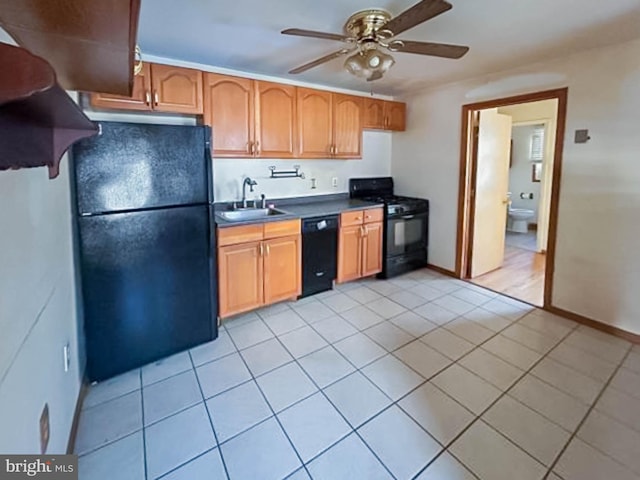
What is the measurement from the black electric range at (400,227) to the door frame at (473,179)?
1.45ft

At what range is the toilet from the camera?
6.38 metres

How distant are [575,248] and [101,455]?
Result: 3.58m

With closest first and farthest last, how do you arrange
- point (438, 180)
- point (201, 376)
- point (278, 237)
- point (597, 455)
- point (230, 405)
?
point (597, 455) < point (230, 405) < point (201, 376) < point (278, 237) < point (438, 180)

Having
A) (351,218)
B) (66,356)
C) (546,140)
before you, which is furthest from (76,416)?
(546,140)

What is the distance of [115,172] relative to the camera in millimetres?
2006

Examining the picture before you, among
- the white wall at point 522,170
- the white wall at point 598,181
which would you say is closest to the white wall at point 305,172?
the white wall at point 598,181

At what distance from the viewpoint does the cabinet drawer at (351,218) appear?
3500 millimetres

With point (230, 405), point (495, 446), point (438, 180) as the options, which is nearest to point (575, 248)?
point (438, 180)

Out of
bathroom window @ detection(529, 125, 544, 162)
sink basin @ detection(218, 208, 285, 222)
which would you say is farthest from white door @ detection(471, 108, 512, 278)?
bathroom window @ detection(529, 125, 544, 162)

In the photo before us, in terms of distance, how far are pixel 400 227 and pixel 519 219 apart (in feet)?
12.4

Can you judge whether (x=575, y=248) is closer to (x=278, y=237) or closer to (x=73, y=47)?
(x=278, y=237)

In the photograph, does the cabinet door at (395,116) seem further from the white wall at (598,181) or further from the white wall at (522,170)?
the white wall at (522,170)

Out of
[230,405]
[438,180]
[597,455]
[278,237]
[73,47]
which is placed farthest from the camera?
[438,180]

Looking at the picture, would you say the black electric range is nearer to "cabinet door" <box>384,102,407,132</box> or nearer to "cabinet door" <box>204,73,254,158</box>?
"cabinet door" <box>384,102,407,132</box>
